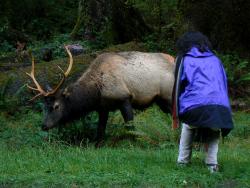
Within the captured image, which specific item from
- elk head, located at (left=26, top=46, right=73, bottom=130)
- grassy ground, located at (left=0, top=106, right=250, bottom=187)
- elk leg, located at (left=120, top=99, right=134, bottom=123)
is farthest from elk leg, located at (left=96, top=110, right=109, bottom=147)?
elk head, located at (left=26, top=46, right=73, bottom=130)

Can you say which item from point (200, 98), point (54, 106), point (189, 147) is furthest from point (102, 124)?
point (200, 98)

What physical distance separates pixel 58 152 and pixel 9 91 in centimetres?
658

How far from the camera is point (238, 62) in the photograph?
19.3 metres

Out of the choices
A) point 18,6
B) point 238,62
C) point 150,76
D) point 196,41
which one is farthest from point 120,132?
point 18,6

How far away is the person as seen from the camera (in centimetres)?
867

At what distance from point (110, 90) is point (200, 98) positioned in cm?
510

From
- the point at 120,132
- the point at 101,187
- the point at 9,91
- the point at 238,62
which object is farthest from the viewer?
the point at 238,62

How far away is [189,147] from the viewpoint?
30.1 ft

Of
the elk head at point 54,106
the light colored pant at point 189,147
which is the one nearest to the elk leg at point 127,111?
the elk head at point 54,106

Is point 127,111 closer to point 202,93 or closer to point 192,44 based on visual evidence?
point 192,44

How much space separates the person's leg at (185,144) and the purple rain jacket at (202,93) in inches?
9.0

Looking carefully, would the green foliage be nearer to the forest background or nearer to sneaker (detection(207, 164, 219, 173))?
the forest background

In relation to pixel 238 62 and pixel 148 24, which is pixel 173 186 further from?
pixel 148 24

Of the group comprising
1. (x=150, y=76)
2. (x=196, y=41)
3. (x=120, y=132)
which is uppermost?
(x=196, y=41)
